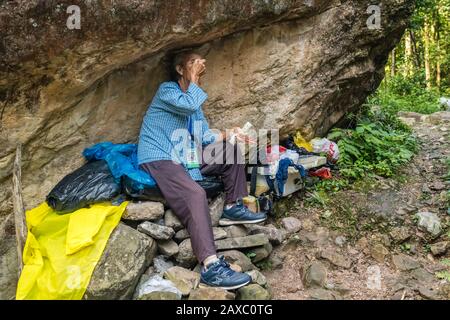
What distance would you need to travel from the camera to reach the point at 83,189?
13.0ft

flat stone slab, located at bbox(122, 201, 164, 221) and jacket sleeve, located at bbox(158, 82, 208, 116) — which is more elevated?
jacket sleeve, located at bbox(158, 82, 208, 116)

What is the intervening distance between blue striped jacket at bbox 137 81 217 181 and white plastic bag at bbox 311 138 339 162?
1.96 meters

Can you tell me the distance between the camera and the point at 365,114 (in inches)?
267

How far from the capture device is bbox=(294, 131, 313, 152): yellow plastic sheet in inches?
215

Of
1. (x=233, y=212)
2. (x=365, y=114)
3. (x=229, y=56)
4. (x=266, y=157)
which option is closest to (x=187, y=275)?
(x=233, y=212)

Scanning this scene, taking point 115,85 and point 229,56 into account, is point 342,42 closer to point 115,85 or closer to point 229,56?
point 229,56

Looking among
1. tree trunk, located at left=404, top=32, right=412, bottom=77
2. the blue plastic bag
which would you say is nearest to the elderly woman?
the blue plastic bag

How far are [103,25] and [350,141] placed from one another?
12.2 ft

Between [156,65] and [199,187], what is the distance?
64.3 inches

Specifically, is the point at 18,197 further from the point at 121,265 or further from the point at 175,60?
the point at 175,60

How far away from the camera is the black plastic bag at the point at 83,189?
12.8ft

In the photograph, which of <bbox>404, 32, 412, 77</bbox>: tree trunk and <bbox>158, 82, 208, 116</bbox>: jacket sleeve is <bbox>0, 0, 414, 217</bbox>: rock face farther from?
<bbox>404, 32, 412, 77</bbox>: tree trunk

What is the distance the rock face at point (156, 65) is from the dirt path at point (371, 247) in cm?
122
